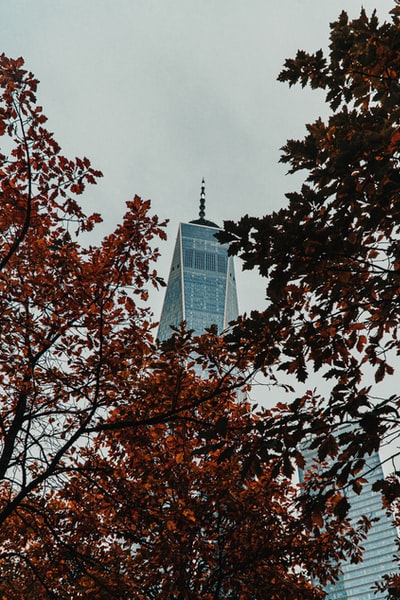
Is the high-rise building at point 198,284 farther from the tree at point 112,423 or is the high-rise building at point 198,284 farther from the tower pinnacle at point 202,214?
the tree at point 112,423

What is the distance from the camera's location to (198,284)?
134 meters

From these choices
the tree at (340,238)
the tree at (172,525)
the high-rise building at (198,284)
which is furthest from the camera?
the high-rise building at (198,284)

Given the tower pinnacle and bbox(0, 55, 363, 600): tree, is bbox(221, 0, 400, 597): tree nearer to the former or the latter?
bbox(0, 55, 363, 600): tree

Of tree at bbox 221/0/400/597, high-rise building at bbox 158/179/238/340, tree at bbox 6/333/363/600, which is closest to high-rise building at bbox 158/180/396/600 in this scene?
high-rise building at bbox 158/179/238/340

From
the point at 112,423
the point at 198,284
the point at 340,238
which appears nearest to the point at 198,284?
the point at 198,284

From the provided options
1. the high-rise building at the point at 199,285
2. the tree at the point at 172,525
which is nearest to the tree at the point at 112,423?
the tree at the point at 172,525

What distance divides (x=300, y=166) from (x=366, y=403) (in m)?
1.70

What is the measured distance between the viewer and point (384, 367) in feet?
11.8

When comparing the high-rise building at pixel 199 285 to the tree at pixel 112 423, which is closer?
the tree at pixel 112 423

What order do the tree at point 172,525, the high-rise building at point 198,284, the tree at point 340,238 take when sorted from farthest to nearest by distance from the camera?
the high-rise building at point 198,284 < the tree at point 172,525 < the tree at point 340,238

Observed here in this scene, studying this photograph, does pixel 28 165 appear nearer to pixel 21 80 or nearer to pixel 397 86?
pixel 21 80

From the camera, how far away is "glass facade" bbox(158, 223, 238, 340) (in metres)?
132

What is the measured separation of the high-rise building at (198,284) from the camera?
13225 centimetres

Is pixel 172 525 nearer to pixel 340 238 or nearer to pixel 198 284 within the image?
pixel 340 238
